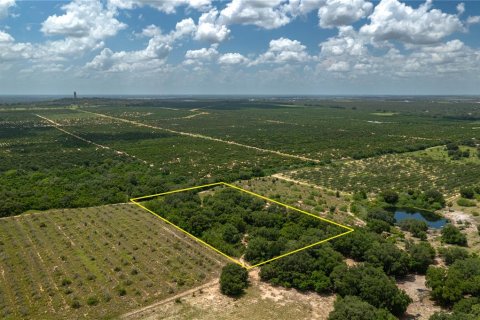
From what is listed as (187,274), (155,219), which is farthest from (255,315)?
(155,219)

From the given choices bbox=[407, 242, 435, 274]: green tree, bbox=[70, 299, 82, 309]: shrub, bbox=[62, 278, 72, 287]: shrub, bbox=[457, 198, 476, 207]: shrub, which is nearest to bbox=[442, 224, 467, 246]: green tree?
bbox=[407, 242, 435, 274]: green tree

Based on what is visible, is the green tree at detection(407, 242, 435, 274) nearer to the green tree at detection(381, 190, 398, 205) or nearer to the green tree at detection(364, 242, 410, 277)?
the green tree at detection(364, 242, 410, 277)

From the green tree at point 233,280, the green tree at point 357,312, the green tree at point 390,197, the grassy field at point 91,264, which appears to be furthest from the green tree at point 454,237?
the grassy field at point 91,264

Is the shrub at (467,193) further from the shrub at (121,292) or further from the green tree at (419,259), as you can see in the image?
the shrub at (121,292)

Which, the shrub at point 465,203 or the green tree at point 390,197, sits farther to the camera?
the green tree at point 390,197

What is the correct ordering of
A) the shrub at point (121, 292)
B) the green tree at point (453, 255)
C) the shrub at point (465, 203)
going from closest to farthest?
the shrub at point (121, 292) → the green tree at point (453, 255) → the shrub at point (465, 203)
